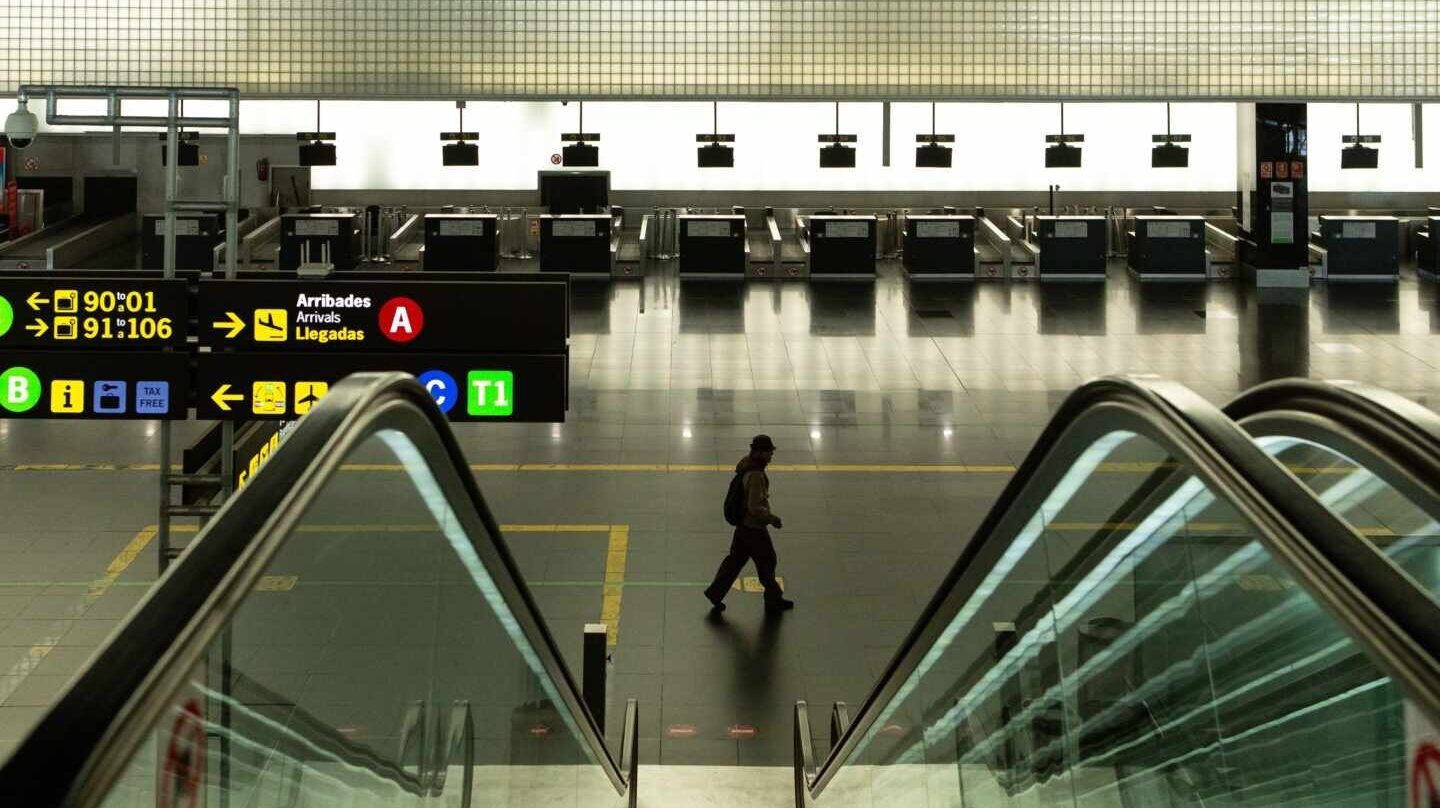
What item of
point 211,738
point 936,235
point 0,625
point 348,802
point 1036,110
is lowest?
point 0,625

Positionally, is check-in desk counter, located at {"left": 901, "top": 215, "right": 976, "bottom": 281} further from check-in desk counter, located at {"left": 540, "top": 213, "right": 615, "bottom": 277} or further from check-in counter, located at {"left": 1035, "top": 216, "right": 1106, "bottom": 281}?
check-in desk counter, located at {"left": 540, "top": 213, "right": 615, "bottom": 277}

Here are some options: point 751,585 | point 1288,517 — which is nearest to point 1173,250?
point 751,585

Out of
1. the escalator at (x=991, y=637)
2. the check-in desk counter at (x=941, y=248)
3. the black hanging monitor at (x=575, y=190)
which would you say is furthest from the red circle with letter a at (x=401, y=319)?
the black hanging monitor at (x=575, y=190)

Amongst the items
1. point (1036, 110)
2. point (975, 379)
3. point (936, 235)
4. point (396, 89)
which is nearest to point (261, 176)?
point (936, 235)

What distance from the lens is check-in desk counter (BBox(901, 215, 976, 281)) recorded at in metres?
28.1

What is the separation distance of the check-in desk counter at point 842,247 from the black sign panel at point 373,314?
1918cm

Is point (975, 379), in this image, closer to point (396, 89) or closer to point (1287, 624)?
point (396, 89)

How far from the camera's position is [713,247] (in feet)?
93.2

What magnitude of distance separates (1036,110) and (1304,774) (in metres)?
32.3

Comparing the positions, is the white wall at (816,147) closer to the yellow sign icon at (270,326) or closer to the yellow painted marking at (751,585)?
the yellow painted marking at (751,585)

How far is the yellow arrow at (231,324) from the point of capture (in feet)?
29.6

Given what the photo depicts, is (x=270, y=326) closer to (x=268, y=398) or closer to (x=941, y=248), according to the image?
(x=268, y=398)

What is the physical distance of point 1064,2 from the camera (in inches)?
511

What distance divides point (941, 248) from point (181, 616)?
26.6 m
